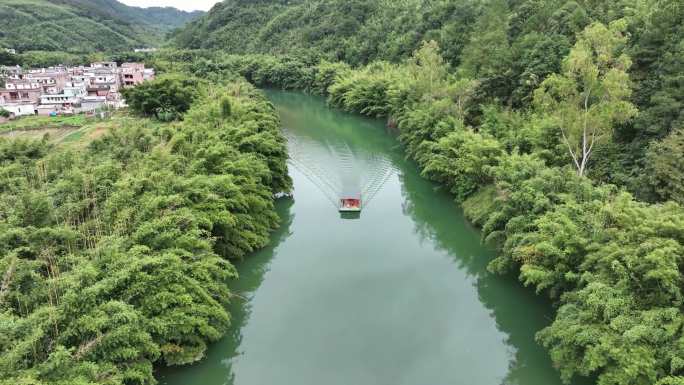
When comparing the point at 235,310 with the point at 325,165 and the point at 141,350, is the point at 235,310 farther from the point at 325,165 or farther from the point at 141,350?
the point at 325,165

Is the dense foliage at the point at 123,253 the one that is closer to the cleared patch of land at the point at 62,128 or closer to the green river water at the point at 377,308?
the green river water at the point at 377,308

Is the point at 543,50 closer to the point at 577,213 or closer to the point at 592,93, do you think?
the point at 592,93

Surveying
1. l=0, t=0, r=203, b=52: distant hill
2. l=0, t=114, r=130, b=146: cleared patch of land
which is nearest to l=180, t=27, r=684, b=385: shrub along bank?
l=0, t=114, r=130, b=146: cleared patch of land

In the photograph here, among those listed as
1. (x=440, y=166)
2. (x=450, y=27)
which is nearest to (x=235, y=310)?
(x=440, y=166)

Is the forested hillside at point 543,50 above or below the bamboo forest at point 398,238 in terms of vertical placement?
above

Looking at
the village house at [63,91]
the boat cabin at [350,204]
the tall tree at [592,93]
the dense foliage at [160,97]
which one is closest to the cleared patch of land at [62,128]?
the dense foliage at [160,97]

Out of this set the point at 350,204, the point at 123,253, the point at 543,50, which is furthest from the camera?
the point at 543,50

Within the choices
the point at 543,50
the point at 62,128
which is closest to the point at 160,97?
the point at 62,128
